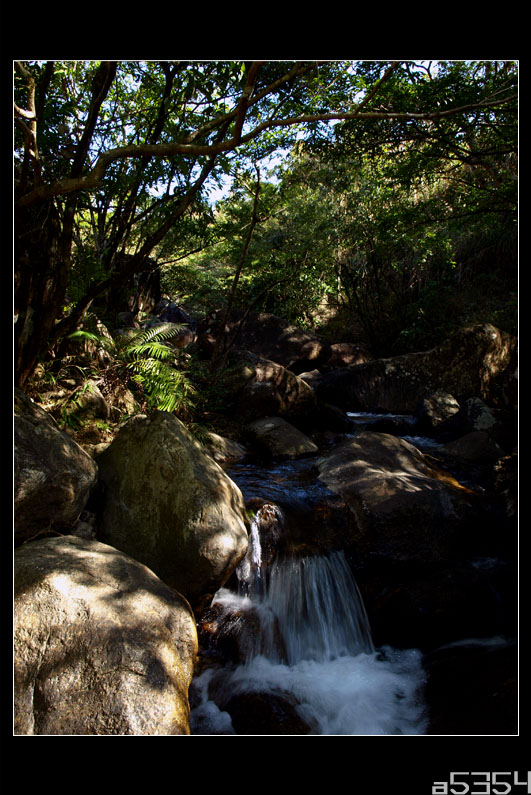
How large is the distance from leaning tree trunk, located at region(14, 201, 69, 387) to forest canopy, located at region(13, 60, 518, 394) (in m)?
0.02

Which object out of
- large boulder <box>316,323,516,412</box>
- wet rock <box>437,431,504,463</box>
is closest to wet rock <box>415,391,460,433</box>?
large boulder <box>316,323,516,412</box>

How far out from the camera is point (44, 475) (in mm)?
2934

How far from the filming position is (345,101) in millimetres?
5820

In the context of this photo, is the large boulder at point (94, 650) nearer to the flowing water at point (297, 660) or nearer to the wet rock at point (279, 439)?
the flowing water at point (297, 660)

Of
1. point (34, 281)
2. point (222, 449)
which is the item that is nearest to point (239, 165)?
point (34, 281)

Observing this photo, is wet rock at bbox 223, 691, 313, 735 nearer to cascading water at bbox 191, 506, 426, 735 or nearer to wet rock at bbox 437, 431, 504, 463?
cascading water at bbox 191, 506, 426, 735

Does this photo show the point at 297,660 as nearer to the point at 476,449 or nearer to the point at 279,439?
the point at 279,439

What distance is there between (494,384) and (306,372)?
4445 mm

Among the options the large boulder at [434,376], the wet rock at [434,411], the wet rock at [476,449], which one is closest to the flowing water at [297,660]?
the wet rock at [476,449]

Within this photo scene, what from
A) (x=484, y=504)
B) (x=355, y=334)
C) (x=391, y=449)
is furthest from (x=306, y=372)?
(x=484, y=504)

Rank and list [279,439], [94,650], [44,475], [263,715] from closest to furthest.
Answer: [94,650] → [263,715] → [44,475] → [279,439]

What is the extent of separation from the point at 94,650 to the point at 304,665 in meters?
1.87

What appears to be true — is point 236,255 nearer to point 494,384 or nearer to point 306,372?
point 306,372

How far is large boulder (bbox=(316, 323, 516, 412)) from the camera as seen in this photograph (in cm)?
943
